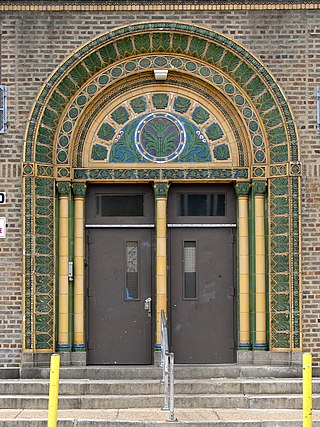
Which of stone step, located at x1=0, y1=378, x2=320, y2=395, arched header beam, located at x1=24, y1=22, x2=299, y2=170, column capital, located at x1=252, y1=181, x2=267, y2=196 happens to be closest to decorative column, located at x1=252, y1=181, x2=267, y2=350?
column capital, located at x1=252, y1=181, x2=267, y2=196

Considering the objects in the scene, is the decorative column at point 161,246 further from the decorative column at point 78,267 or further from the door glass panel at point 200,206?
the decorative column at point 78,267

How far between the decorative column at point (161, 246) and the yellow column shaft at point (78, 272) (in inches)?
46.4

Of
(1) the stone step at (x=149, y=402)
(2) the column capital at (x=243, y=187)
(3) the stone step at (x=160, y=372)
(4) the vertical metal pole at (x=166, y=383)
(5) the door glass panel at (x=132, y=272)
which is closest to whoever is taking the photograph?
(4) the vertical metal pole at (x=166, y=383)

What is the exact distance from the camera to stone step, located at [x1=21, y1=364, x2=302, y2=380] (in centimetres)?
1467

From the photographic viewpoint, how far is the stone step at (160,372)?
578 inches

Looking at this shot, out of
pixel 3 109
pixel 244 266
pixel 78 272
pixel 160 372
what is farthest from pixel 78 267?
pixel 3 109

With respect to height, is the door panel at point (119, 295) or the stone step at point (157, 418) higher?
the door panel at point (119, 295)

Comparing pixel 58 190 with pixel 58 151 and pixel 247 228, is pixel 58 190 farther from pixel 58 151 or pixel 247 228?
pixel 247 228

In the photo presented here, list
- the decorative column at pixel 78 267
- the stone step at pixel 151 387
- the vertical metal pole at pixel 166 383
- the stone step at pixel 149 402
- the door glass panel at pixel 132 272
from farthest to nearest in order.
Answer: the door glass panel at pixel 132 272 → the decorative column at pixel 78 267 → the stone step at pixel 151 387 → the stone step at pixel 149 402 → the vertical metal pole at pixel 166 383

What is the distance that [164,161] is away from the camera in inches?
613

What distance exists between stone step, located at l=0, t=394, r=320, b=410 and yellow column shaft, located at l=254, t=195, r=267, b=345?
1682 mm

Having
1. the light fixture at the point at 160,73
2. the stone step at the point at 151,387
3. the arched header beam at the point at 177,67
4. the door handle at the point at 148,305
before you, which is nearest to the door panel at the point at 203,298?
the door handle at the point at 148,305

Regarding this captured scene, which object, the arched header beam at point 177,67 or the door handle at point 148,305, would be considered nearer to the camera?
the arched header beam at point 177,67

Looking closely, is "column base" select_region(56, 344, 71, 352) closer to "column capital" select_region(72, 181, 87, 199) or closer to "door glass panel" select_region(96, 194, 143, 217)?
"door glass panel" select_region(96, 194, 143, 217)
